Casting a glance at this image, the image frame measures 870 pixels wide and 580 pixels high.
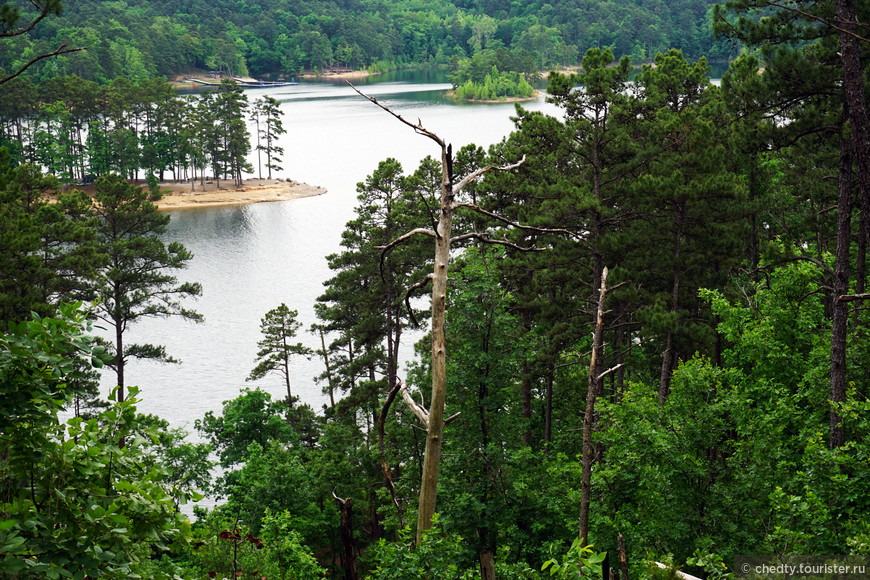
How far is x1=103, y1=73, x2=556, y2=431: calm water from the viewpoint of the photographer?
42.8 m

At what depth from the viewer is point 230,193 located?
292 ft

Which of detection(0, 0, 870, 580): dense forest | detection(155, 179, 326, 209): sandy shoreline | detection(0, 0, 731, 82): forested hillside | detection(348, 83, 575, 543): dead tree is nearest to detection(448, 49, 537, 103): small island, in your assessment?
detection(0, 0, 731, 82): forested hillside

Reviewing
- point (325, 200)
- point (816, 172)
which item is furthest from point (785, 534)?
point (325, 200)

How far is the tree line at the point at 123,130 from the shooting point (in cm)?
8725

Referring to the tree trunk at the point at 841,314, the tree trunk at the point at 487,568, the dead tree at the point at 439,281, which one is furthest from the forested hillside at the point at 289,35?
the dead tree at the point at 439,281

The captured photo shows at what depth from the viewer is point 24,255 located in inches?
977

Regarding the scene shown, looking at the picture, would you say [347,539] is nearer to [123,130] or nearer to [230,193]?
[230,193]

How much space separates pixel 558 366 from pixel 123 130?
267 ft

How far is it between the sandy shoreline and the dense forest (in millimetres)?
49964

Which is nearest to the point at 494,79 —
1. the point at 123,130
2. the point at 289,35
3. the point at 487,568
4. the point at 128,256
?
the point at 289,35

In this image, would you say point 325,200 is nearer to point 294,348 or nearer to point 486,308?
point 294,348

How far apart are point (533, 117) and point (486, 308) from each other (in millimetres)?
11765

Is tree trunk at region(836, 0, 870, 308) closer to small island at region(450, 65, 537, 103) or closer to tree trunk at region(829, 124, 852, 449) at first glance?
tree trunk at region(829, 124, 852, 449)

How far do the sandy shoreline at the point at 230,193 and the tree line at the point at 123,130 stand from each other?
2077 mm
